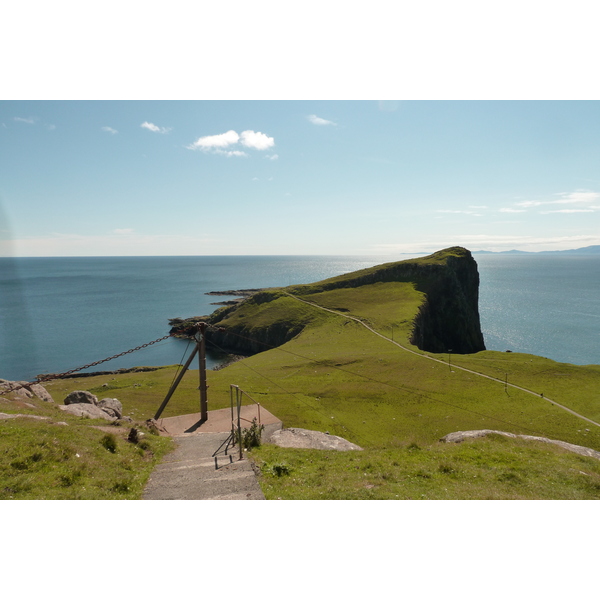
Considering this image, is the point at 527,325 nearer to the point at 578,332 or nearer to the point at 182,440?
the point at 578,332

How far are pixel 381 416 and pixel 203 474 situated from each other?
81.4ft

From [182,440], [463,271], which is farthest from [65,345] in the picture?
[463,271]

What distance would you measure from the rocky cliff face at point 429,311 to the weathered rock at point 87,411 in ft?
191

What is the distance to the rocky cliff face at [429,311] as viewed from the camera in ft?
295

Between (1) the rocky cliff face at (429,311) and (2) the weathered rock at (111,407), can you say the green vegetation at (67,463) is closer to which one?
(2) the weathered rock at (111,407)

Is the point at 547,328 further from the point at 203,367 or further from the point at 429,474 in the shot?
the point at 203,367

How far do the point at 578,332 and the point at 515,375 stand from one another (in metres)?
111

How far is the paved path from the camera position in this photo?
1259 centimetres

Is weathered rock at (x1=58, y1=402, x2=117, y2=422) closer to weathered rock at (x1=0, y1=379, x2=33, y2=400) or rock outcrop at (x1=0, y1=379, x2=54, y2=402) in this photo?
weathered rock at (x1=0, y1=379, x2=33, y2=400)

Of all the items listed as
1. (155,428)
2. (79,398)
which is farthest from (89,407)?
(155,428)

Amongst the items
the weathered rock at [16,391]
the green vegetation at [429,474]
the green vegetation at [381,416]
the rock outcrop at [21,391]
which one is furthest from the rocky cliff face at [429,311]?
the weathered rock at [16,391]

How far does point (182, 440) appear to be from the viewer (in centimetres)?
2197

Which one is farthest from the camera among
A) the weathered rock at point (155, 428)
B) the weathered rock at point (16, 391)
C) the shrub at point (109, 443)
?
the weathered rock at point (155, 428)

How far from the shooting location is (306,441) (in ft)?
70.1
